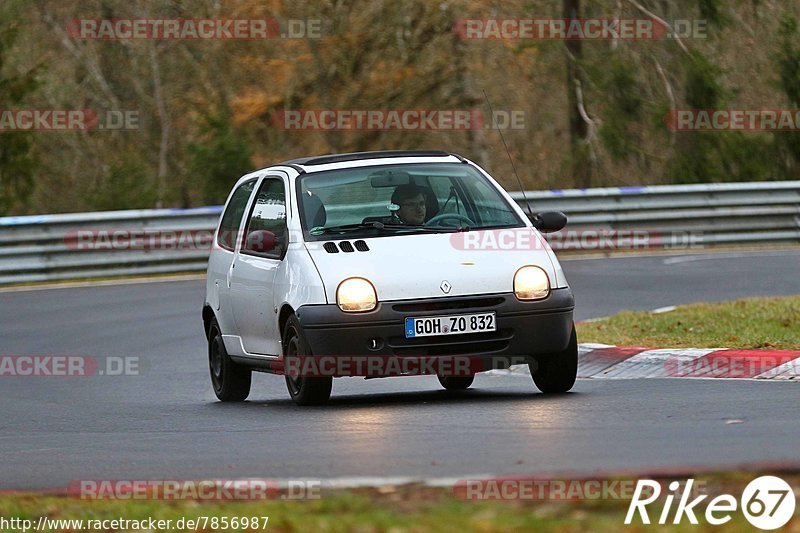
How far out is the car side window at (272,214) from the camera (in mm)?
11352

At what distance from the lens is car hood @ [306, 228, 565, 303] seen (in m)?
10.4

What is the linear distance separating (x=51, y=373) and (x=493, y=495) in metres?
9.49

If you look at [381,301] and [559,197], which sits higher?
[381,301]

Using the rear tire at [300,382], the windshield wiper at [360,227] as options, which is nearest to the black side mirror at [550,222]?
the windshield wiper at [360,227]

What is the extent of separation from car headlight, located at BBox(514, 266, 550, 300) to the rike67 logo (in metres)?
4.30

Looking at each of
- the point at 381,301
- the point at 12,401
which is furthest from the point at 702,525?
the point at 12,401

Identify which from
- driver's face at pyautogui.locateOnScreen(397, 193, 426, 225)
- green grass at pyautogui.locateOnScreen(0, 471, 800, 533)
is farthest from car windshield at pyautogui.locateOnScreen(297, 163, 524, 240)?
green grass at pyautogui.locateOnScreen(0, 471, 800, 533)

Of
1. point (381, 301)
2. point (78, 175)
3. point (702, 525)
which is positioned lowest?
point (78, 175)

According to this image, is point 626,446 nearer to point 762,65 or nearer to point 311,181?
point 311,181

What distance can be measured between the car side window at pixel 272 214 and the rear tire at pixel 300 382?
2.01ft

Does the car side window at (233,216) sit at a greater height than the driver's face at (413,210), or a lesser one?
lesser

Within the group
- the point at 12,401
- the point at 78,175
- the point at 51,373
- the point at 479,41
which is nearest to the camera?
the point at 12,401

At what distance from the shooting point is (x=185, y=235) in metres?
25.2

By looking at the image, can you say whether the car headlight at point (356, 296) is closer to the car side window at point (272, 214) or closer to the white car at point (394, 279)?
the white car at point (394, 279)
